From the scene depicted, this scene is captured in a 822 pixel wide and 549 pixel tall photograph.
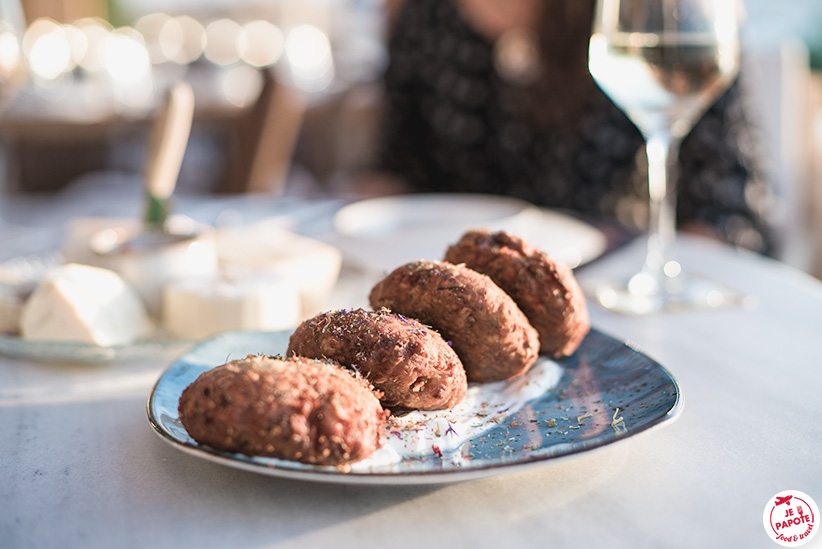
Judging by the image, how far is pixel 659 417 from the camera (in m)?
0.50

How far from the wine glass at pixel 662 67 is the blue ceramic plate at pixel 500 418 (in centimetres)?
28

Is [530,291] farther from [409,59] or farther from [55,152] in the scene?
[55,152]

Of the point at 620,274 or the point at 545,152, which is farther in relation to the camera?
the point at 545,152

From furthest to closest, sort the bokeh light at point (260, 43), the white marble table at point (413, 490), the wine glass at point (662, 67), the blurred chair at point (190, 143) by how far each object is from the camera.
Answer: the bokeh light at point (260, 43), the blurred chair at point (190, 143), the wine glass at point (662, 67), the white marble table at point (413, 490)

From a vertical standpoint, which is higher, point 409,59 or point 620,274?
point 409,59

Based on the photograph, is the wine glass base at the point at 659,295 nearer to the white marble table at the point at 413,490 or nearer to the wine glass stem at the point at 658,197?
the wine glass stem at the point at 658,197

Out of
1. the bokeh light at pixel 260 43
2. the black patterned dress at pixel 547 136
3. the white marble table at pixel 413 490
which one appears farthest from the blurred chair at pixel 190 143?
the white marble table at pixel 413 490

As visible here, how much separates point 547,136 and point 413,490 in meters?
1.96

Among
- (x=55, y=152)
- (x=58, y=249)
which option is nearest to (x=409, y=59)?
(x=58, y=249)

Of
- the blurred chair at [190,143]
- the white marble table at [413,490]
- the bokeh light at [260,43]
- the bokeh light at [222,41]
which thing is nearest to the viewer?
the white marble table at [413,490]

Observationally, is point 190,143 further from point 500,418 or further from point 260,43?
point 500,418

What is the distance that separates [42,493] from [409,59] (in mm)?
2260

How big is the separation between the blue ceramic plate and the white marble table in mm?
24

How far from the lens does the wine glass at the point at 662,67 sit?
88 cm
